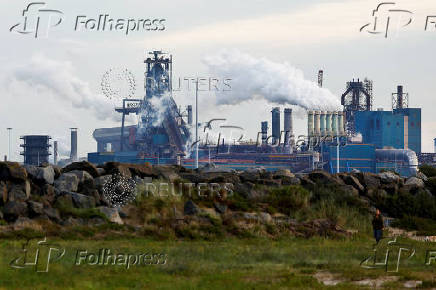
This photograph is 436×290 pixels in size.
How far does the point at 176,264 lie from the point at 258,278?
2.49 m

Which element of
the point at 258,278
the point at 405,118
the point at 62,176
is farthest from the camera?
the point at 405,118

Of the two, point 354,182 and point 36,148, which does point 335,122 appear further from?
point 354,182

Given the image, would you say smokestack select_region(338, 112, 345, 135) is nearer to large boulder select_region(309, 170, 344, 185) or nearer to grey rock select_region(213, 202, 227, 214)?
large boulder select_region(309, 170, 344, 185)

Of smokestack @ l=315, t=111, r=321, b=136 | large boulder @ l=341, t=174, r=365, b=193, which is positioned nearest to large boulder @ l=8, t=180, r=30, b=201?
large boulder @ l=341, t=174, r=365, b=193

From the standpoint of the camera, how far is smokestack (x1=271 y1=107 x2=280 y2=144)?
17600cm

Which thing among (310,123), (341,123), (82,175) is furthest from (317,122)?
(82,175)

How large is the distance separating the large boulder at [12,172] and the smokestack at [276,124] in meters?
149

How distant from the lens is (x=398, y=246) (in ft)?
76.3

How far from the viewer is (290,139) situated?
178m

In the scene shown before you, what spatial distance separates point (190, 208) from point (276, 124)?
151m

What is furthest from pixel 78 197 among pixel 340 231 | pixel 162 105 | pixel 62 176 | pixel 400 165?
pixel 162 105

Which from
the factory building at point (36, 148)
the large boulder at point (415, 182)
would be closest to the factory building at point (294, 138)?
the factory building at point (36, 148)

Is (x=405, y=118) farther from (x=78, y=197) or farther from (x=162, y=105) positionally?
(x=78, y=197)

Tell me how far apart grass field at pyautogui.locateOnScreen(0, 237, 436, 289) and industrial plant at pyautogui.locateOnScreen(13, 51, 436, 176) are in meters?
127
